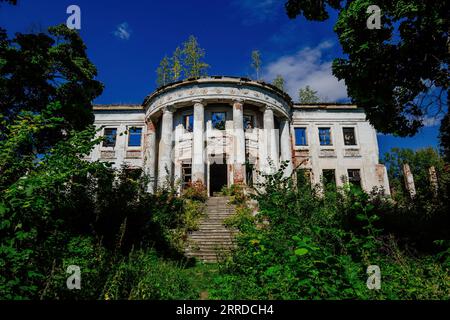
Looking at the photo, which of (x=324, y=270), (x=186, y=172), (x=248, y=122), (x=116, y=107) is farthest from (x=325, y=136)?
(x=324, y=270)

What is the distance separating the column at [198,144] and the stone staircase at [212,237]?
3192 mm

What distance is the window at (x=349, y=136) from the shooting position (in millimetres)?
23211

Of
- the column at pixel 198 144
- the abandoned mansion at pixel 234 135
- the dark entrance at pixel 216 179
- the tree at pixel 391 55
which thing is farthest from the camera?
the dark entrance at pixel 216 179

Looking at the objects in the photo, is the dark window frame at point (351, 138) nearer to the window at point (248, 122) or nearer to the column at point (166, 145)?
the window at point (248, 122)

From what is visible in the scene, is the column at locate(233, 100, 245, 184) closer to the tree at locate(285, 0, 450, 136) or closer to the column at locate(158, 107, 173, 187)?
the column at locate(158, 107, 173, 187)

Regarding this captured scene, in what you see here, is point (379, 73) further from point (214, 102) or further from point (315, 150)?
point (315, 150)

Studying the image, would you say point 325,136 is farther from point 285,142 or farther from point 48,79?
point 48,79

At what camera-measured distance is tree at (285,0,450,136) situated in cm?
721

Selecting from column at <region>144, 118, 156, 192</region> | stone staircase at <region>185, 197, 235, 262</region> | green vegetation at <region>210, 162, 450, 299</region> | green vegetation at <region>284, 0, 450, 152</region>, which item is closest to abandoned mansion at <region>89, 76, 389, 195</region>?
column at <region>144, 118, 156, 192</region>

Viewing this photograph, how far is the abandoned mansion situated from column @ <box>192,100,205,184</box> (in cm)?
6

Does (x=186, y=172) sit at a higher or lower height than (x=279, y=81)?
lower

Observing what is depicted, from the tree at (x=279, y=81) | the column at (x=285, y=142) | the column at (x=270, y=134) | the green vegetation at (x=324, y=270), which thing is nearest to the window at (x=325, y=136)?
the column at (x=285, y=142)

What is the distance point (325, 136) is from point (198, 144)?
11564 millimetres

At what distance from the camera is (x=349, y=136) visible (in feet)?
76.7
